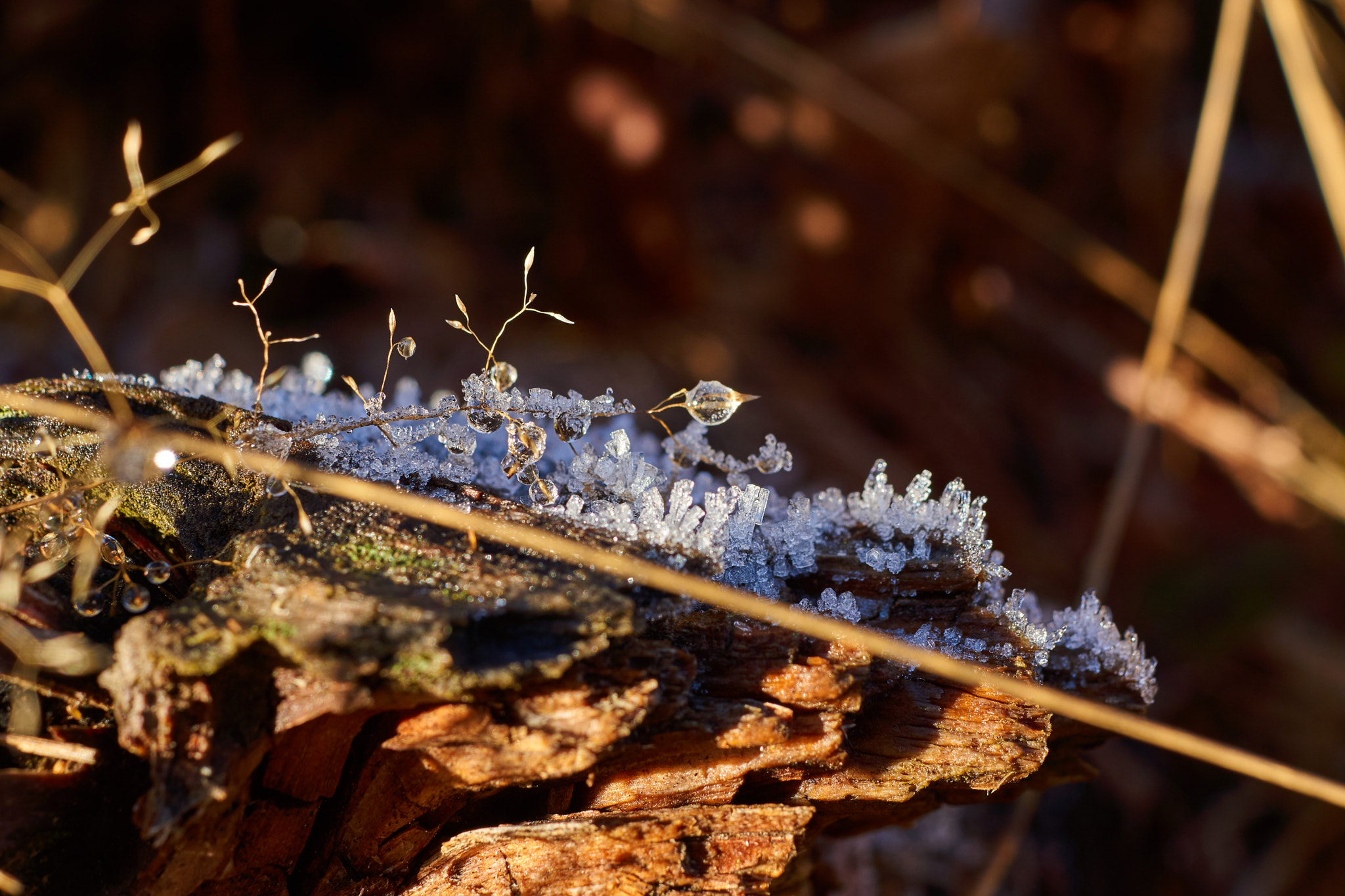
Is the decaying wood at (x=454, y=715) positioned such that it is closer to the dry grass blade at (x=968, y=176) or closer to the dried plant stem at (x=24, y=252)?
the dried plant stem at (x=24, y=252)

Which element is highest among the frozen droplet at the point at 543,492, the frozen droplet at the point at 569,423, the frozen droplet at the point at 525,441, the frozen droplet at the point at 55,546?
the frozen droplet at the point at 569,423

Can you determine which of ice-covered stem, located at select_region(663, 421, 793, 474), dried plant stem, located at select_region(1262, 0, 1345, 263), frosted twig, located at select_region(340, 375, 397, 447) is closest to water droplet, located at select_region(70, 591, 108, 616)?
frosted twig, located at select_region(340, 375, 397, 447)

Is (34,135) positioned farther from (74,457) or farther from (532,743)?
(532,743)

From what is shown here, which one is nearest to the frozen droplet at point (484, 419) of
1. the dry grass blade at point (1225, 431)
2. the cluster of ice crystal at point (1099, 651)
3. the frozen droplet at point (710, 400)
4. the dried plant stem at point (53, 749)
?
the frozen droplet at point (710, 400)

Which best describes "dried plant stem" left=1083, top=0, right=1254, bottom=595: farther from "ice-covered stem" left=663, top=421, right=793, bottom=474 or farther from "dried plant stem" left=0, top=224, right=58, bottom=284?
"dried plant stem" left=0, top=224, right=58, bottom=284

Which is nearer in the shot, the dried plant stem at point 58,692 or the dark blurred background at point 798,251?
the dried plant stem at point 58,692

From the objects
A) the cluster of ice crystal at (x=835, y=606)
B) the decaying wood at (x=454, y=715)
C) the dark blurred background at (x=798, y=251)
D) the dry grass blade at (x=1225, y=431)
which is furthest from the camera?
the dry grass blade at (x=1225, y=431)

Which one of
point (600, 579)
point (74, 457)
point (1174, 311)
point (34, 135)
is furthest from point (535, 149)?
point (600, 579)

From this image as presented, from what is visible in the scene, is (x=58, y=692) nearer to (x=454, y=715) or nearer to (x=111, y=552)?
(x=111, y=552)
